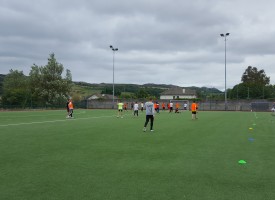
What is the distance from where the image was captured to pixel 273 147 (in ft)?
35.1

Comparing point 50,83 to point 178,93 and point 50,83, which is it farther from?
point 178,93

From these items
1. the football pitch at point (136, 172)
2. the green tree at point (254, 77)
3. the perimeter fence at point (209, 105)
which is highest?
the green tree at point (254, 77)

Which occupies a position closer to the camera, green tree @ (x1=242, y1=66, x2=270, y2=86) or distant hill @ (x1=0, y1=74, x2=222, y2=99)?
green tree @ (x1=242, y1=66, x2=270, y2=86)

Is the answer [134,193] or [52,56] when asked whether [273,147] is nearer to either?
[134,193]

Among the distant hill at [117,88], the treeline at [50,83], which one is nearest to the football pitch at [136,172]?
the treeline at [50,83]

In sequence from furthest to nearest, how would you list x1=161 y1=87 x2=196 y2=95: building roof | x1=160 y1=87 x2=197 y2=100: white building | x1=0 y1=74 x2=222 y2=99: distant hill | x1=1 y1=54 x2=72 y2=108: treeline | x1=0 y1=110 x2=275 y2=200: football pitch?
x1=161 y1=87 x2=196 y2=95: building roof → x1=160 y1=87 x2=197 y2=100: white building → x1=0 y1=74 x2=222 y2=99: distant hill → x1=1 y1=54 x2=72 y2=108: treeline → x1=0 y1=110 x2=275 y2=200: football pitch

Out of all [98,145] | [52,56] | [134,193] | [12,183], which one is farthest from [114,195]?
[52,56]

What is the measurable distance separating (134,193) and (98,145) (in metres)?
5.58

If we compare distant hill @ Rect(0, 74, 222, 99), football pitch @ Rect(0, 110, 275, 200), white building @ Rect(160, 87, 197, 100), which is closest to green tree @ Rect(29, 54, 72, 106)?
distant hill @ Rect(0, 74, 222, 99)

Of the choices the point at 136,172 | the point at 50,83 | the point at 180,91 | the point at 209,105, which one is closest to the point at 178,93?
the point at 180,91

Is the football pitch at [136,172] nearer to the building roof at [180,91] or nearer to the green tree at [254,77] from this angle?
the green tree at [254,77]

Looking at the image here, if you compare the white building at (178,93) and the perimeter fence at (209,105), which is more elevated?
the white building at (178,93)

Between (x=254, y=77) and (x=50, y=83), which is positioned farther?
(x=254, y=77)

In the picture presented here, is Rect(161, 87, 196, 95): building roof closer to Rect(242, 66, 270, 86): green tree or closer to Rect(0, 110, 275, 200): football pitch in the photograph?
Rect(242, 66, 270, 86): green tree
